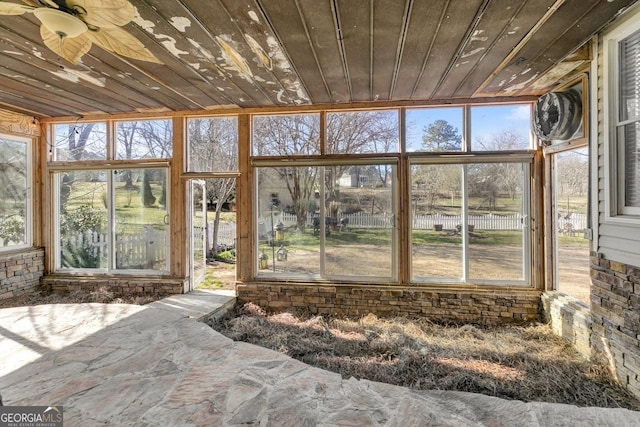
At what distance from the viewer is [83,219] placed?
15.7 ft

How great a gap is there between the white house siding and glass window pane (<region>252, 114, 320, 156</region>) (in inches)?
116

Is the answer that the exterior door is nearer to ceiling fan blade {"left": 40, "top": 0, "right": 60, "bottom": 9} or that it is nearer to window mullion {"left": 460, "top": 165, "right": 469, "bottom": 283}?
ceiling fan blade {"left": 40, "top": 0, "right": 60, "bottom": 9}

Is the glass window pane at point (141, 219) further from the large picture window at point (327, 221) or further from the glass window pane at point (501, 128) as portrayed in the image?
→ the glass window pane at point (501, 128)

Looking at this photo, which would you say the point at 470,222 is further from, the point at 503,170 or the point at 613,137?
the point at 613,137

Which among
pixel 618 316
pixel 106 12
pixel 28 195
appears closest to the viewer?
pixel 106 12

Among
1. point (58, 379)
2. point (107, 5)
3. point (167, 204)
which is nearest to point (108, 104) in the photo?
point (167, 204)

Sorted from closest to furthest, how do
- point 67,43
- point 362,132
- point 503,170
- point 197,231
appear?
point 67,43, point 503,170, point 362,132, point 197,231

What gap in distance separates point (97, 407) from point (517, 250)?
445cm

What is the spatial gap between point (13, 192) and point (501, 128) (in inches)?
275

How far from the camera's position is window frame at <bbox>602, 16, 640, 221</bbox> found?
255 cm

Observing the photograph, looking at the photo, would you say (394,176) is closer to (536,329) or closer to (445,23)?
(445,23)

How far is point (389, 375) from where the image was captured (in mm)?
2695

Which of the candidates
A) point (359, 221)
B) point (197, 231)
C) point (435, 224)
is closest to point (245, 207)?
point (197, 231)

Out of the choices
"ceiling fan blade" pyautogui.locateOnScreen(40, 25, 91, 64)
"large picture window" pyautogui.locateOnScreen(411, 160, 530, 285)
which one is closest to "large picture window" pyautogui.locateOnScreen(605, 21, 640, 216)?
"large picture window" pyautogui.locateOnScreen(411, 160, 530, 285)
